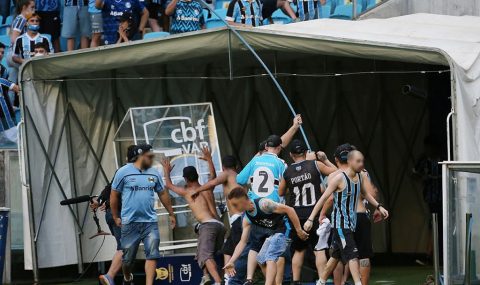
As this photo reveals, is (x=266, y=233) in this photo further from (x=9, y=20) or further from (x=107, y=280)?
(x=9, y=20)

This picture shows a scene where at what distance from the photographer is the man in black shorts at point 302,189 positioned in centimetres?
1612

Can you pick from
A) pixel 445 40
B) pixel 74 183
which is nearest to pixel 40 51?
pixel 74 183

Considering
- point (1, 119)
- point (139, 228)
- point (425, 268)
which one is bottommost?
point (425, 268)

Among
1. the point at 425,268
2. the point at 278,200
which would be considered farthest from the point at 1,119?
the point at 425,268

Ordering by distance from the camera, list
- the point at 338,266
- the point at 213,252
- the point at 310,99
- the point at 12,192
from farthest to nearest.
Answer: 1. the point at 310,99
2. the point at 12,192
3. the point at 213,252
4. the point at 338,266

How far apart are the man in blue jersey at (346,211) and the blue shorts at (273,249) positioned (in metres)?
0.58

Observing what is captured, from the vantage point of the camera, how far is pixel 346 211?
49.2 ft

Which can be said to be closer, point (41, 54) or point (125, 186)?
point (125, 186)

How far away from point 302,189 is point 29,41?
19.6ft

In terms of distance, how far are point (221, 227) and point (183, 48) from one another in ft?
8.28

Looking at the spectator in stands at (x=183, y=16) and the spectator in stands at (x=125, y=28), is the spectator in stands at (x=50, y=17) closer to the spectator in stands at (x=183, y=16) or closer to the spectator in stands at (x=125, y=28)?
the spectator in stands at (x=125, y=28)

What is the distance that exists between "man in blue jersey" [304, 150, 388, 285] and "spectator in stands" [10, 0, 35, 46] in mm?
7093

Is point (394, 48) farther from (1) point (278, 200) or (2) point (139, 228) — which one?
(2) point (139, 228)

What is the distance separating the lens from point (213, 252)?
16.9 m
